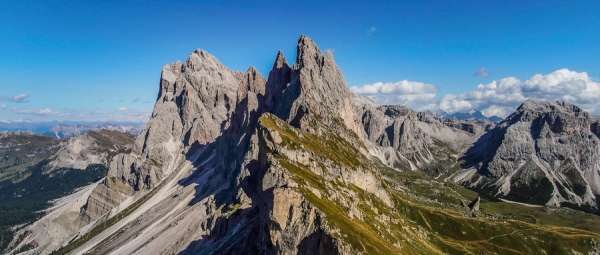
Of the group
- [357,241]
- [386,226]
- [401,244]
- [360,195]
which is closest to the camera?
[357,241]

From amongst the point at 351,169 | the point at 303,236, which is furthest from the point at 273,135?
the point at 303,236

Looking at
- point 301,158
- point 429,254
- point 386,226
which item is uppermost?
point 301,158

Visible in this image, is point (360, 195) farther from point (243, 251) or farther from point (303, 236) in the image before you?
point (303, 236)

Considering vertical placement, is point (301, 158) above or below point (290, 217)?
above

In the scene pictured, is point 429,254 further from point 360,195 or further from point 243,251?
point 243,251

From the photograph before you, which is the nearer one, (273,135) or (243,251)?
(243,251)

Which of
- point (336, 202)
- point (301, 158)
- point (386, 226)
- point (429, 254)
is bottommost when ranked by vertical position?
point (429, 254)

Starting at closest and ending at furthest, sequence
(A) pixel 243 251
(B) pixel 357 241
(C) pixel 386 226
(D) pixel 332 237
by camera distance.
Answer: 1. (D) pixel 332 237
2. (B) pixel 357 241
3. (A) pixel 243 251
4. (C) pixel 386 226

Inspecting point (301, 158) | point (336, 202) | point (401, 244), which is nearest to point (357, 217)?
point (336, 202)

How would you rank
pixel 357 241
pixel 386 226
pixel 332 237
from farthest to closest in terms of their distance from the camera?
pixel 386 226 → pixel 357 241 → pixel 332 237
